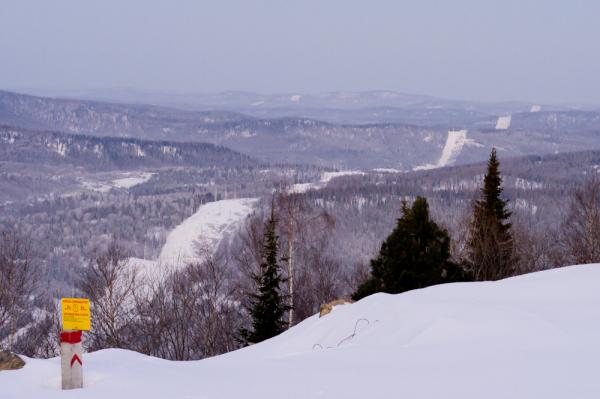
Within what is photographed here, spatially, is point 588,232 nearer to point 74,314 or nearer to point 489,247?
point 489,247

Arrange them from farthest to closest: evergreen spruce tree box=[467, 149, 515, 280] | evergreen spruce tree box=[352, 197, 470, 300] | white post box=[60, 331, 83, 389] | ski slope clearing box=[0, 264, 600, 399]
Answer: evergreen spruce tree box=[467, 149, 515, 280], evergreen spruce tree box=[352, 197, 470, 300], white post box=[60, 331, 83, 389], ski slope clearing box=[0, 264, 600, 399]

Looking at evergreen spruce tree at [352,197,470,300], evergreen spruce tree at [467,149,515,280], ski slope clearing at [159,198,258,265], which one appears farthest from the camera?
ski slope clearing at [159,198,258,265]

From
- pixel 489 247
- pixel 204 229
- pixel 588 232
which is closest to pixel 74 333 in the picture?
pixel 489 247

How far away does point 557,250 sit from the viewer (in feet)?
132

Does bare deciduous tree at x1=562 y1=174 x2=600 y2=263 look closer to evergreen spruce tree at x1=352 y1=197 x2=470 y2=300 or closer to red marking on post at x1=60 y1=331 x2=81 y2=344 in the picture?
evergreen spruce tree at x1=352 y1=197 x2=470 y2=300

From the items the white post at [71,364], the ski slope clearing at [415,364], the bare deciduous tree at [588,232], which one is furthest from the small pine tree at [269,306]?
the white post at [71,364]

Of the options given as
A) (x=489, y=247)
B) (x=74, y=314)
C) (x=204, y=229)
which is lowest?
(x=204, y=229)

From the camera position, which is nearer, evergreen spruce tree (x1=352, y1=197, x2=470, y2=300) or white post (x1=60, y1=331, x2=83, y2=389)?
white post (x1=60, y1=331, x2=83, y2=389)

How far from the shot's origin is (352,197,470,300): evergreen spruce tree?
69.7 ft

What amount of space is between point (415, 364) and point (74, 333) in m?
4.13

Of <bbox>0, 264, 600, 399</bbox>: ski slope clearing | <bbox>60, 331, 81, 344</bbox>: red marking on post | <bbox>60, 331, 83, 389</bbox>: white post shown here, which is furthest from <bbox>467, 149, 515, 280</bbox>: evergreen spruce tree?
<bbox>60, 331, 83, 389</bbox>: white post

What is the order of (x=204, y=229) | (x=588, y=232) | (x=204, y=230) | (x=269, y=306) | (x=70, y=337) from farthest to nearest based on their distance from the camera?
1. (x=204, y=229)
2. (x=204, y=230)
3. (x=588, y=232)
4. (x=269, y=306)
5. (x=70, y=337)

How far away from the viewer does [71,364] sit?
7602 mm

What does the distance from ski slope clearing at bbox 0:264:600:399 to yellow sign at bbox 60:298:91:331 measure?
0.69m
